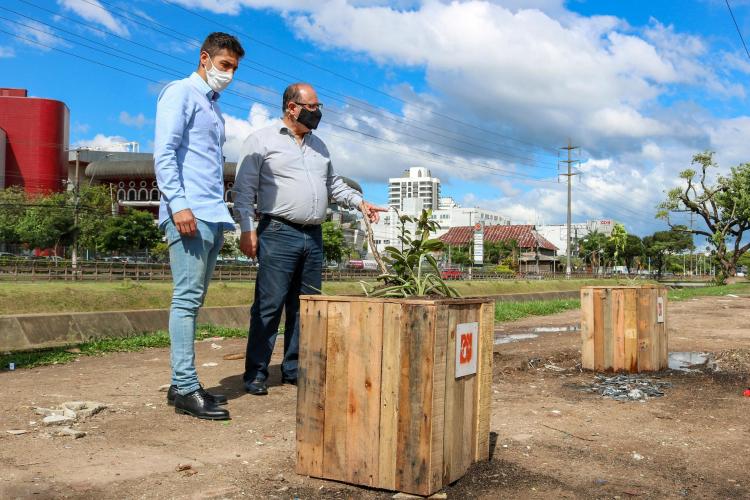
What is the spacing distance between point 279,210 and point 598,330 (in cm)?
323

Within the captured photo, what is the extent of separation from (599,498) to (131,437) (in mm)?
2265

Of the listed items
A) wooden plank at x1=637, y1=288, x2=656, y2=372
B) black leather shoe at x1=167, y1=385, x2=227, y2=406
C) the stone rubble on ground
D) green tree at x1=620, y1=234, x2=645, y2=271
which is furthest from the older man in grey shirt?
green tree at x1=620, y1=234, x2=645, y2=271

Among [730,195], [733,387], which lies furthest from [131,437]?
[730,195]

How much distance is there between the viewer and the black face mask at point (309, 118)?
4.55 meters

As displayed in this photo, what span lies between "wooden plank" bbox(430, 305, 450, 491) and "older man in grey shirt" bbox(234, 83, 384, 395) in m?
1.77

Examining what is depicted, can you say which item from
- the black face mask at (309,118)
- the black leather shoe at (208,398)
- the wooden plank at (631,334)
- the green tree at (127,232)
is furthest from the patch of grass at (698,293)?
the green tree at (127,232)

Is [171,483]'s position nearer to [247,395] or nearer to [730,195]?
[247,395]

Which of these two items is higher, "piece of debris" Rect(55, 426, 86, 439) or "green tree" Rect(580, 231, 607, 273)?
"green tree" Rect(580, 231, 607, 273)

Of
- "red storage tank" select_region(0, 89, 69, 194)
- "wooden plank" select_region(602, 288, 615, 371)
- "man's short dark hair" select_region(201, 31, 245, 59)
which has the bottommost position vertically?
"wooden plank" select_region(602, 288, 615, 371)

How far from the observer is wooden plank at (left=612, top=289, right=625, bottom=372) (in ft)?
19.7

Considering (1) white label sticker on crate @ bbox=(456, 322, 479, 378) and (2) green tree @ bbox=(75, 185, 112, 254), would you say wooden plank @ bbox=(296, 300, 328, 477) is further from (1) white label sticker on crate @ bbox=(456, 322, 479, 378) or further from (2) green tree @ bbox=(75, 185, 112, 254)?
(2) green tree @ bbox=(75, 185, 112, 254)

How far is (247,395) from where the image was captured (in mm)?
4523

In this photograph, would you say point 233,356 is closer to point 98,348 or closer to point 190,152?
point 98,348

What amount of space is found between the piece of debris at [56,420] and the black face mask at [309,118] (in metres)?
2.34
